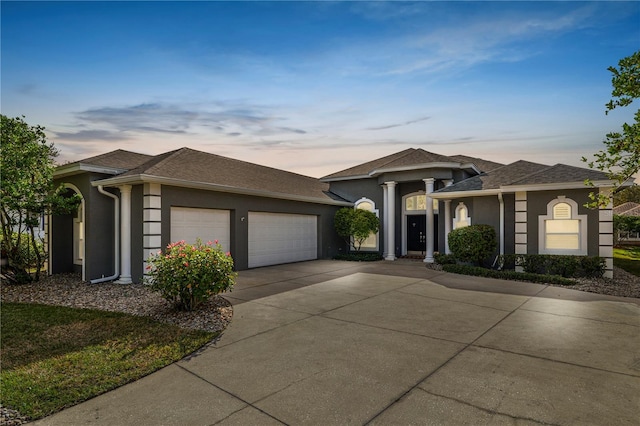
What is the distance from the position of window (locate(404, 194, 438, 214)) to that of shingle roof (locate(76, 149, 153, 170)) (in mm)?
12314

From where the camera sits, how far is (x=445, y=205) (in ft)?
47.9

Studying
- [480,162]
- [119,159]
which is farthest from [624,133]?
[480,162]

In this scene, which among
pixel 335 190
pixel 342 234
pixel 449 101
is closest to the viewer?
pixel 449 101

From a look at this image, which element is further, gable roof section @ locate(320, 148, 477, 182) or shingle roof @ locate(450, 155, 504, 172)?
shingle roof @ locate(450, 155, 504, 172)

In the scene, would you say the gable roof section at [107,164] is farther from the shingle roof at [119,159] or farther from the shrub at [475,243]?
the shrub at [475,243]

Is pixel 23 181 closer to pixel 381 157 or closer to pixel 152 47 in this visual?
pixel 152 47

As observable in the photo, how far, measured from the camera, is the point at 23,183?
880 cm

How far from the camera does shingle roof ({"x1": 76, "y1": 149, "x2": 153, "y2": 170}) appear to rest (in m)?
10.6

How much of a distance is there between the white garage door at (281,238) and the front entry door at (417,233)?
5.15m

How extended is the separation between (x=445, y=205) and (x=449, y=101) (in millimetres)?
5015

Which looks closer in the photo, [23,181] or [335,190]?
[23,181]

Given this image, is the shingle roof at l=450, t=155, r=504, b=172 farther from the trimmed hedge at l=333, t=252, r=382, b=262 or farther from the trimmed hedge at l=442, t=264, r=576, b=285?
the trimmed hedge at l=442, t=264, r=576, b=285

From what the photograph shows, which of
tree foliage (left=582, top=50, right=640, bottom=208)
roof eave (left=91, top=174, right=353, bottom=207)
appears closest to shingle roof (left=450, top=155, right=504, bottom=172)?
roof eave (left=91, top=174, right=353, bottom=207)

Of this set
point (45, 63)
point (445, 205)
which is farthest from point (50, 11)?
point (445, 205)
